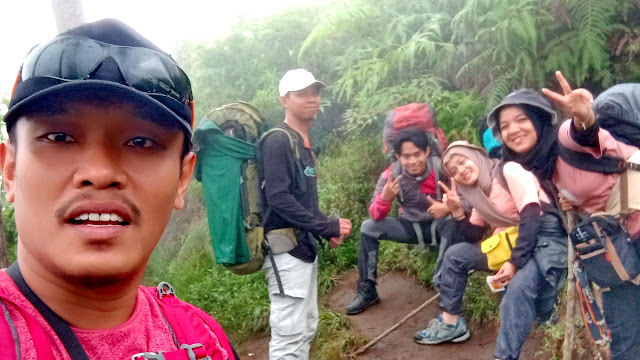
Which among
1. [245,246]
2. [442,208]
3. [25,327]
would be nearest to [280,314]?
[245,246]

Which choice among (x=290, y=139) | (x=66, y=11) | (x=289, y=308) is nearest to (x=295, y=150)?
(x=290, y=139)

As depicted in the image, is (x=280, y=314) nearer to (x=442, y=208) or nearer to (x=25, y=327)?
(x=442, y=208)

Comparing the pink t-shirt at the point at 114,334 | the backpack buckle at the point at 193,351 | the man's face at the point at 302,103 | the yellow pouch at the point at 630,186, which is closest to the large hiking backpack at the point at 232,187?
the man's face at the point at 302,103

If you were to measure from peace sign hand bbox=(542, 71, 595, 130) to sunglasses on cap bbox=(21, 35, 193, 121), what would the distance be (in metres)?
2.10

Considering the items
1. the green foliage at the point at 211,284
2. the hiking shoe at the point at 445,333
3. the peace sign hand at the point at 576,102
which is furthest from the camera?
the green foliage at the point at 211,284

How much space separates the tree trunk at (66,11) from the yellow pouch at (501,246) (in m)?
7.01

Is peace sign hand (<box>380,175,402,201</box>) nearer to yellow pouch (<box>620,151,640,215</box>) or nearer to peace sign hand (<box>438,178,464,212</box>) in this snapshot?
peace sign hand (<box>438,178,464,212</box>)

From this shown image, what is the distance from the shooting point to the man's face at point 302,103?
3.86m

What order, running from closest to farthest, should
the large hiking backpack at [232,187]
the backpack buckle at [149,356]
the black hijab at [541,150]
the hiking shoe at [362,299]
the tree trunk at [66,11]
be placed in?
1. the backpack buckle at [149,356]
2. the black hijab at [541,150]
3. the large hiking backpack at [232,187]
4. the hiking shoe at [362,299]
5. the tree trunk at [66,11]

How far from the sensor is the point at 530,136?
10.8 feet

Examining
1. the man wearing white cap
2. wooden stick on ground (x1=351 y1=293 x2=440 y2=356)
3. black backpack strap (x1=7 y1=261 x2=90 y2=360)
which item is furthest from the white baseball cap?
black backpack strap (x1=7 y1=261 x2=90 y2=360)

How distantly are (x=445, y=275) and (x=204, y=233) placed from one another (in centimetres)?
404

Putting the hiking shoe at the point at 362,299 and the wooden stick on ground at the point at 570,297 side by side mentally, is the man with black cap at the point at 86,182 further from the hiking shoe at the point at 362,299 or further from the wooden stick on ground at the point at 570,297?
the hiking shoe at the point at 362,299

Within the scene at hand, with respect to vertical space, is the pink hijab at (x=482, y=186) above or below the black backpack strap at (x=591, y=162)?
below
